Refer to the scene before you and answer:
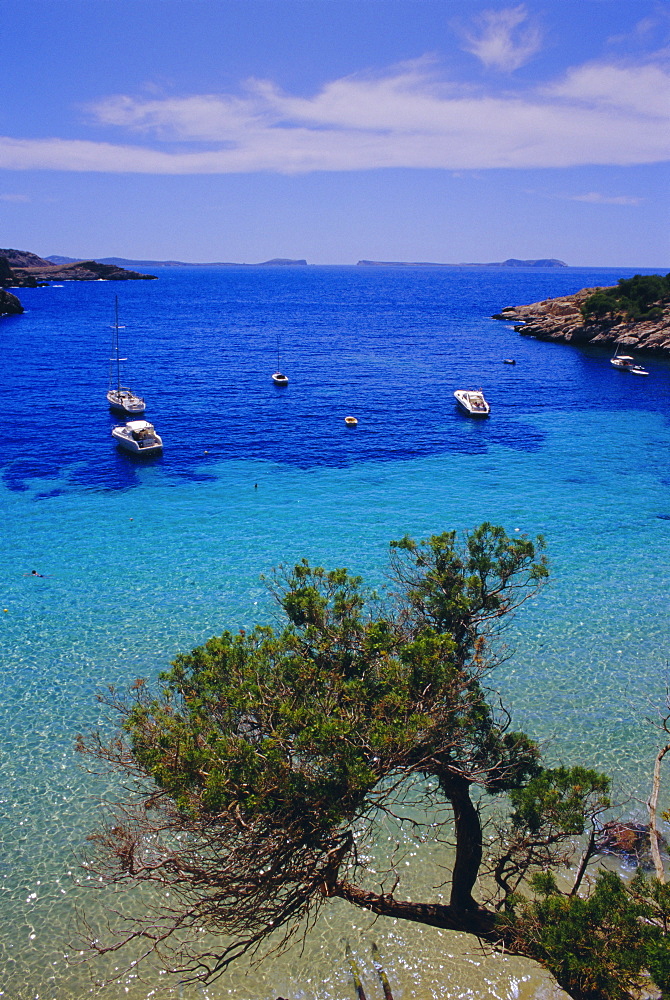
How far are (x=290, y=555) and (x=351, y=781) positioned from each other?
22.4 m

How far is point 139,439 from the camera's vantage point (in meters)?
48.4

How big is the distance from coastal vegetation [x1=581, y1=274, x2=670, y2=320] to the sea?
24.1m

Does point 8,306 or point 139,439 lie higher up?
point 8,306

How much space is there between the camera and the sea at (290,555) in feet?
46.6

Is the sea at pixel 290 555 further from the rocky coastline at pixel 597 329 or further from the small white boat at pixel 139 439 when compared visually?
the rocky coastline at pixel 597 329

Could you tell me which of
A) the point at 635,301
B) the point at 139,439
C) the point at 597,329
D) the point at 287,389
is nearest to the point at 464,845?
the point at 139,439

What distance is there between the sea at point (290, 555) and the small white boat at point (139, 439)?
3.59ft

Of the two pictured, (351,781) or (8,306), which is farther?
(8,306)

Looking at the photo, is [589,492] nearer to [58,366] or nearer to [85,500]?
[85,500]

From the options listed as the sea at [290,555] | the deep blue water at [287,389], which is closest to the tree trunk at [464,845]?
the sea at [290,555]

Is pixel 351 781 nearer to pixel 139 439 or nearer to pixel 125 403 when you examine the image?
pixel 139 439

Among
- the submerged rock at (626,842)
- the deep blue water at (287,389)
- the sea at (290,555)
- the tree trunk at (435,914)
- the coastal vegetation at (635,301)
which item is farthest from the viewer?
the coastal vegetation at (635,301)

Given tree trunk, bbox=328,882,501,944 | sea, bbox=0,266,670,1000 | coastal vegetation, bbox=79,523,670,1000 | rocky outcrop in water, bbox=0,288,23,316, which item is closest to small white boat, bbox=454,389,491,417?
sea, bbox=0,266,670,1000

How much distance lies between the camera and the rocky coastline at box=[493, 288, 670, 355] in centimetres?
9400
